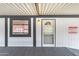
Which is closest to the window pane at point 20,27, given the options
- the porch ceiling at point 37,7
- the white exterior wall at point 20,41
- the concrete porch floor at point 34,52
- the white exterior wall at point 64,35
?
the white exterior wall at point 20,41

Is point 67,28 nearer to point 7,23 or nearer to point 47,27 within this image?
point 47,27

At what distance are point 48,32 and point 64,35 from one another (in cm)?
86

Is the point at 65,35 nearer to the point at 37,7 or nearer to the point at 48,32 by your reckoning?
the point at 48,32

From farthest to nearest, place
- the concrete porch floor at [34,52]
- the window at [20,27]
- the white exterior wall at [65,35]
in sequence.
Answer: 1. the window at [20,27]
2. the white exterior wall at [65,35]
3. the concrete porch floor at [34,52]

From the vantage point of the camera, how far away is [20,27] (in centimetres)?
902

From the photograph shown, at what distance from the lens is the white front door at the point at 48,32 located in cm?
863

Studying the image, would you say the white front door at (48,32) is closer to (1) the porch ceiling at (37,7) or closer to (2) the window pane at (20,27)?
(2) the window pane at (20,27)

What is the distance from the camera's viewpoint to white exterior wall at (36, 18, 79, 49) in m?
8.48

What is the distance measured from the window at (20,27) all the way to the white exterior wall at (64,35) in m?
0.58

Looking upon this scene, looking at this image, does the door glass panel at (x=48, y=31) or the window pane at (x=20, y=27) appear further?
the window pane at (x=20, y=27)

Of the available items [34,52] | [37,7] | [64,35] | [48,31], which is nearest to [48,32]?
[48,31]

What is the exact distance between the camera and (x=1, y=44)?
8641 mm

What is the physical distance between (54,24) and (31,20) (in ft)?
4.08

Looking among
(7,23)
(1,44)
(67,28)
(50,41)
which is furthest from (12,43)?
(67,28)
